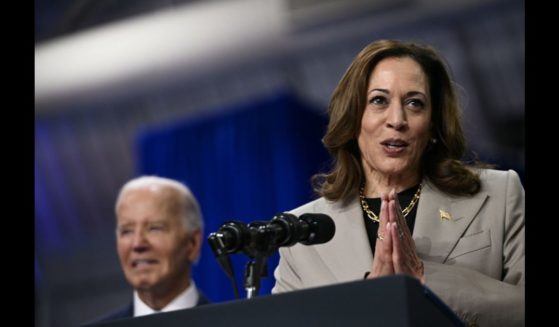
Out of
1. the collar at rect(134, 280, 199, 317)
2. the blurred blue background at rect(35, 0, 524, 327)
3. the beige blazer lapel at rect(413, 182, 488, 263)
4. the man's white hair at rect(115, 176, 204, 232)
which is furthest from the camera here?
the blurred blue background at rect(35, 0, 524, 327)

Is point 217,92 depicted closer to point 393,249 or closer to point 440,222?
point 440,222

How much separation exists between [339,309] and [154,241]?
2299mm

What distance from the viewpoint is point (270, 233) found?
2.22 m

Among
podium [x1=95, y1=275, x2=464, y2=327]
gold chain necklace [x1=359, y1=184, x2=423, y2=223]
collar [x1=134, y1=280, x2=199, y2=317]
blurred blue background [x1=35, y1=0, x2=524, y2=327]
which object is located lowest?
collar [x1=134, y1=280, x2=199, y2=317]

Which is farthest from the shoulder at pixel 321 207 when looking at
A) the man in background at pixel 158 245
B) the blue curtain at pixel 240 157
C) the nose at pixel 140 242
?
the blue curtain at pixel 240 157

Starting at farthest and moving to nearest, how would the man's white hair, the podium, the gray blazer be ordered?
the man's white hair < the gray blazer < the podium

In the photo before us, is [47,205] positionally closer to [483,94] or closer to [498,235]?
[483,94]

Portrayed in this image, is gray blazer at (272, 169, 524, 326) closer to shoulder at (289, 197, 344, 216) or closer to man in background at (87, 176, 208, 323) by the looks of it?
shoulder at (289, 197, 344, 216)

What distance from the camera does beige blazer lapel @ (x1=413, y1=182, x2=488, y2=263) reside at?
2.68 m

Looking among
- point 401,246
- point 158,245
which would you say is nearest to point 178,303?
point 158,245

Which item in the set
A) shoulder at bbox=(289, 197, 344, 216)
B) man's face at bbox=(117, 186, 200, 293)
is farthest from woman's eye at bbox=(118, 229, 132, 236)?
shoulder at bbox=(289, 197, 344, 216)

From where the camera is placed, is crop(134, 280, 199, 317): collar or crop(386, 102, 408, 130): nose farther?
crop(134, 280, 199, 317): collar

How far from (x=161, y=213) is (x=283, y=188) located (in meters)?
1.30

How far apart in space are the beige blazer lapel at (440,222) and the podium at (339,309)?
0.62 meters
